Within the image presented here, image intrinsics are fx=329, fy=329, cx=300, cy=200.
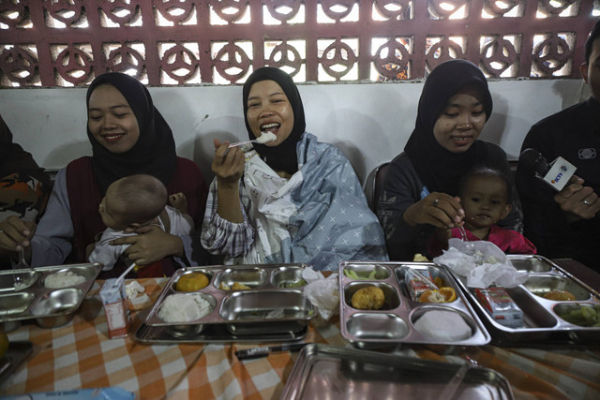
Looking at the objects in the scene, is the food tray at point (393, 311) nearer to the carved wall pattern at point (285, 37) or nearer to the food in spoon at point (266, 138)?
the food in spoon at point (266, 138)

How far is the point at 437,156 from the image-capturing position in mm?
2025

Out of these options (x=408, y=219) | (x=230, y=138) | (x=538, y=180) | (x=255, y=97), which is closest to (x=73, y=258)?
(x=230, y=138)

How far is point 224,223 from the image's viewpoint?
68.1 inches

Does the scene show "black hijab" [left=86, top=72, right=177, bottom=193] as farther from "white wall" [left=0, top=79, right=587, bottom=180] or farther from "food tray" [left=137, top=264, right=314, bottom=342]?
"food tray" [left=137, top=264, right=314, bottom=342]

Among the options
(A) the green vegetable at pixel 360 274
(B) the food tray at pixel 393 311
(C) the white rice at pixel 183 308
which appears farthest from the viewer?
(A) the green vegetable at pixel 360 274

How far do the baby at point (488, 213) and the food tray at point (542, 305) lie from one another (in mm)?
397

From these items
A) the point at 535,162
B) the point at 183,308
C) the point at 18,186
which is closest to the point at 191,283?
Answer: the point at 183,308

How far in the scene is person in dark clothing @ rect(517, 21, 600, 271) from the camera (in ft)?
6.32

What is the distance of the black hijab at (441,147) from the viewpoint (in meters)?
1.85

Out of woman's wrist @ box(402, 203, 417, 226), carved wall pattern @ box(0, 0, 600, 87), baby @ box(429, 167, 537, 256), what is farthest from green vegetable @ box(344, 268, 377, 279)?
carved wall pattern @ box(0, 0, 600, 87)

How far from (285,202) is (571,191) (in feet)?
5.43

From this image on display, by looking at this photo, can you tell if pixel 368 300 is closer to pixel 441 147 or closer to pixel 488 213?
pixel 488 213

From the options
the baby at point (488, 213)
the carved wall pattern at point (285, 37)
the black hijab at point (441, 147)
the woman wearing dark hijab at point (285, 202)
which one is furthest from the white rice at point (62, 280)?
the black hijab at point (441, 147)

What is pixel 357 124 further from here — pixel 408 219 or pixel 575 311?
pixel 575 311
